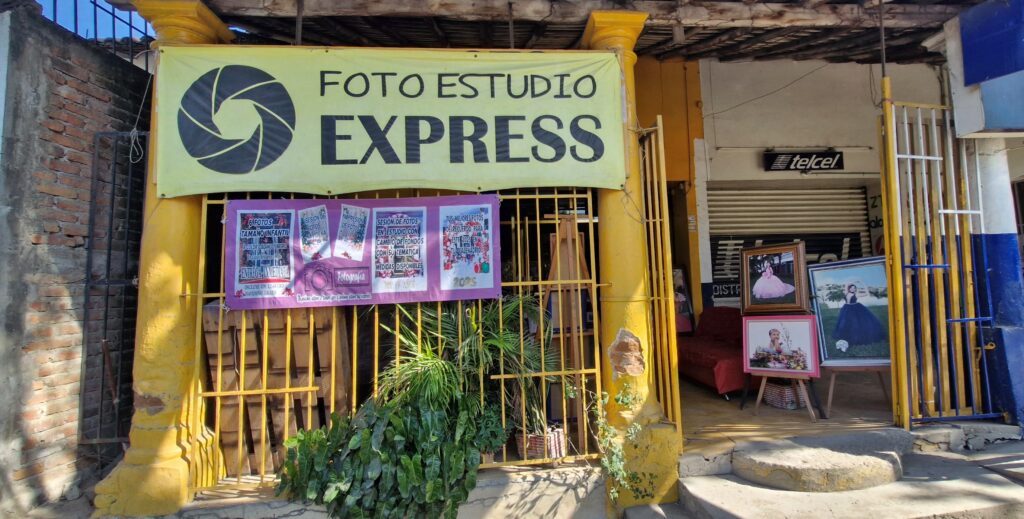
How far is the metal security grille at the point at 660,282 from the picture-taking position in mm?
4477

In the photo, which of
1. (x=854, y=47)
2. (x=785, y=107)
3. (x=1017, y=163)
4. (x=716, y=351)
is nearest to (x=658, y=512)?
(x=716, y=351)

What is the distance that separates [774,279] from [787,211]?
140 inches

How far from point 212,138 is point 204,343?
1.63 meters

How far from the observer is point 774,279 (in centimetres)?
552

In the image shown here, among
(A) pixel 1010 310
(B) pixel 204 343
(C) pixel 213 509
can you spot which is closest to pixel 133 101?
(B) pixel 204 343

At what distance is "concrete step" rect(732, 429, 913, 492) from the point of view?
3924 millimetres

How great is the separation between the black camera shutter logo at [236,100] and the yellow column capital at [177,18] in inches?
15.4

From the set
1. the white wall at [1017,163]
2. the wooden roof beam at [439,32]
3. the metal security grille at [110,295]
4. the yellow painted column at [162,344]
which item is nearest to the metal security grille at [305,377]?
the yellow painted column at [162,344]

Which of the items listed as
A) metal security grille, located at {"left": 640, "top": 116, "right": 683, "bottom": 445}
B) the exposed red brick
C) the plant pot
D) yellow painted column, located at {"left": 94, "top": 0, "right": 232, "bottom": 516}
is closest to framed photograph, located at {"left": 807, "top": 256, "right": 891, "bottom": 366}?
metal security grille, located at {"left": 640, "top": 116, "right": 683, "bottom": 445}

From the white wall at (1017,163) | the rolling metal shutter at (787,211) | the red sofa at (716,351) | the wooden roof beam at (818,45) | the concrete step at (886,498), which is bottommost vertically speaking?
the concrete step at (886,498)

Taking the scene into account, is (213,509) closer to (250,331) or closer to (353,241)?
(250,331)

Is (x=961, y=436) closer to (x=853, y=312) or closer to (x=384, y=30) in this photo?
(x=853, y=312)

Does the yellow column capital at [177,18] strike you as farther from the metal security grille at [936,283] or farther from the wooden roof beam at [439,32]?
the metal security grille at [936,283]

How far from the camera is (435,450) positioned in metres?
3.81
